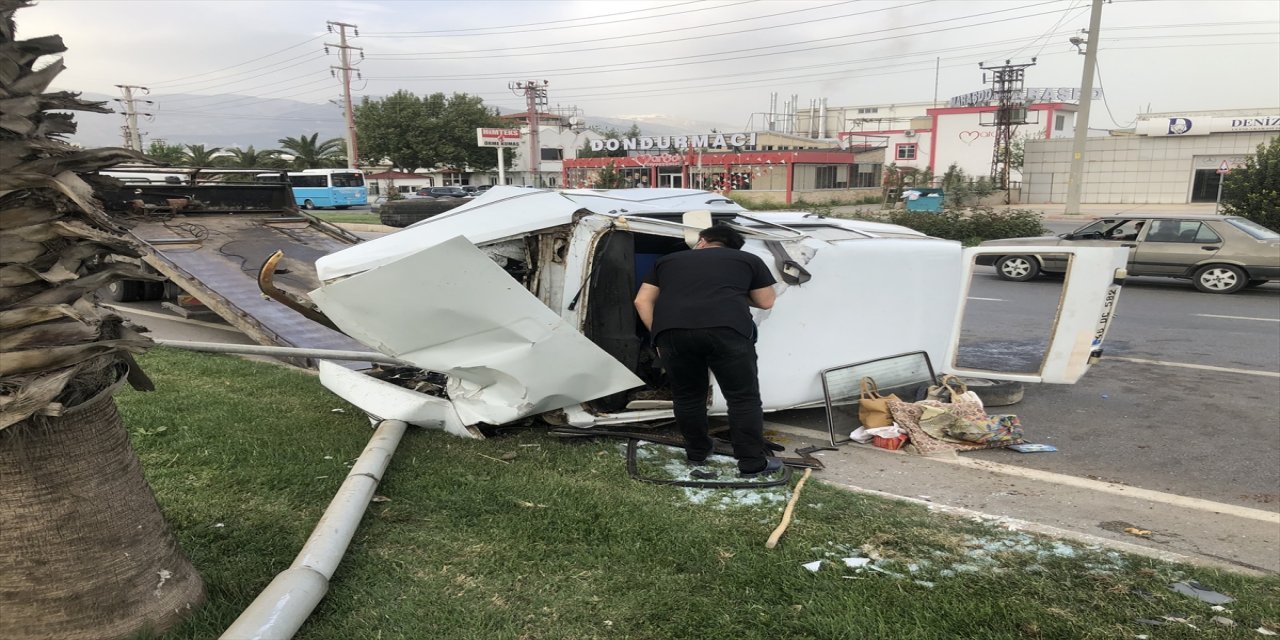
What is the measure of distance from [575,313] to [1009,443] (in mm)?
3121

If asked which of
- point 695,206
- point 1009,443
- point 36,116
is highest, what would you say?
point 36,116

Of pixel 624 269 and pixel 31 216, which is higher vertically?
pixel 31 216

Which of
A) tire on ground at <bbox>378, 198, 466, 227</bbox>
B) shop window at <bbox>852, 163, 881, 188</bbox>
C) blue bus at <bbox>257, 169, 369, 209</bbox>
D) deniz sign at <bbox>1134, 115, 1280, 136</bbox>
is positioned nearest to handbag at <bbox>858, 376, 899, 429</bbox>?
tire on ground at <bbox>378, 198, 466, 227</bbox>

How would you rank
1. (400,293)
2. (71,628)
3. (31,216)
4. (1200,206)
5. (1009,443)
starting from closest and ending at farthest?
(31,216) → (71,628) → (400,293) → (1009,443) → (1200,206)

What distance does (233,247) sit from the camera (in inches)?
345

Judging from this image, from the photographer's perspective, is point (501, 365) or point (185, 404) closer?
point (501, 365)

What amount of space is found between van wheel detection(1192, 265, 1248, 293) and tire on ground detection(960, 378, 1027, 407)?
333 inches

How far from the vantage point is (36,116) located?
2254mm

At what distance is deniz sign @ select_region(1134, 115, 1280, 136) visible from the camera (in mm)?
39656

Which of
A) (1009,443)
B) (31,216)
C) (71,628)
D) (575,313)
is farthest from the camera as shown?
(1009,443)

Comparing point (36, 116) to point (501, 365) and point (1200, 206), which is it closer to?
point (501, 365)

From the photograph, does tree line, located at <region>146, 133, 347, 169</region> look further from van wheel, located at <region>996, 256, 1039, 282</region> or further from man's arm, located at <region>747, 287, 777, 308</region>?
man's arm, located at <region>747, 287, 777, 308</region>

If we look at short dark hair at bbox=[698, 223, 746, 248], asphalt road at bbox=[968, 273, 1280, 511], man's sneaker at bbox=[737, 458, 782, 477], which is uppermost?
short dark hair at bbox=[698, 223, 746, 248]

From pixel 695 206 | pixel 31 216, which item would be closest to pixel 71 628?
pixel 31 216
